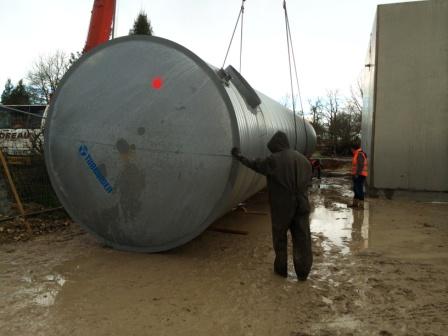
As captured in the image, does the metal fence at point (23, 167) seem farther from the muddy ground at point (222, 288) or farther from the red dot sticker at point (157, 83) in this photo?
the red dot sticker at point (157, 83)

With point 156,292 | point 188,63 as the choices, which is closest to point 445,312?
point 156,292

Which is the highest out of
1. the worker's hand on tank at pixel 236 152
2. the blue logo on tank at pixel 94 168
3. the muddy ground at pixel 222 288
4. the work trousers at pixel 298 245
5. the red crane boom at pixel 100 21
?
the red crane boom at pixel 100 21

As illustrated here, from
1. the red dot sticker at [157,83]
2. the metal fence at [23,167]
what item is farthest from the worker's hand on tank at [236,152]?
the metal fence at [23,167]

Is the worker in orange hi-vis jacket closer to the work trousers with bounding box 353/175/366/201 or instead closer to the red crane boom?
the work trousers with bounding box 353/175/366/201

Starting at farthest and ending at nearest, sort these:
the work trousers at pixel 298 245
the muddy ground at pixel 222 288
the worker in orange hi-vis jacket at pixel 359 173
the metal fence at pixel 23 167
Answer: the worker in orange hi-vis jacket at pixel 359 173 < the metal fence at pixel 23 167 < the work trousers at pixel 298 245 < the muddy ground at pixel 222 288

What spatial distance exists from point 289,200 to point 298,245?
0.53 m

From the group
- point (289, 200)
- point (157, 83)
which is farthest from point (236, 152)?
point (157, 83)

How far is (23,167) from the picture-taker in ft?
24.6

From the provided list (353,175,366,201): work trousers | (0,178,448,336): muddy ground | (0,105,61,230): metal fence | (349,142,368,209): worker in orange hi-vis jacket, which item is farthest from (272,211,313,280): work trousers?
(353,175,366,201): work trousers

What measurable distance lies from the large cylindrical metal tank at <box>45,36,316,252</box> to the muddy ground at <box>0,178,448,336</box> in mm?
602

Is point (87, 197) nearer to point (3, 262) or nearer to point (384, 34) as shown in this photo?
point (3, 262)

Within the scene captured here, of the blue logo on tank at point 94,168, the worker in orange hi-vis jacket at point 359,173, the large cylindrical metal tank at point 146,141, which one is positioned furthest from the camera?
the worker in orange hi-vis jacket at point 359,173

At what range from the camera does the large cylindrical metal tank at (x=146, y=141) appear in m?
4.62

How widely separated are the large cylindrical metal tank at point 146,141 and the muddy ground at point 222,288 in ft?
1.97
